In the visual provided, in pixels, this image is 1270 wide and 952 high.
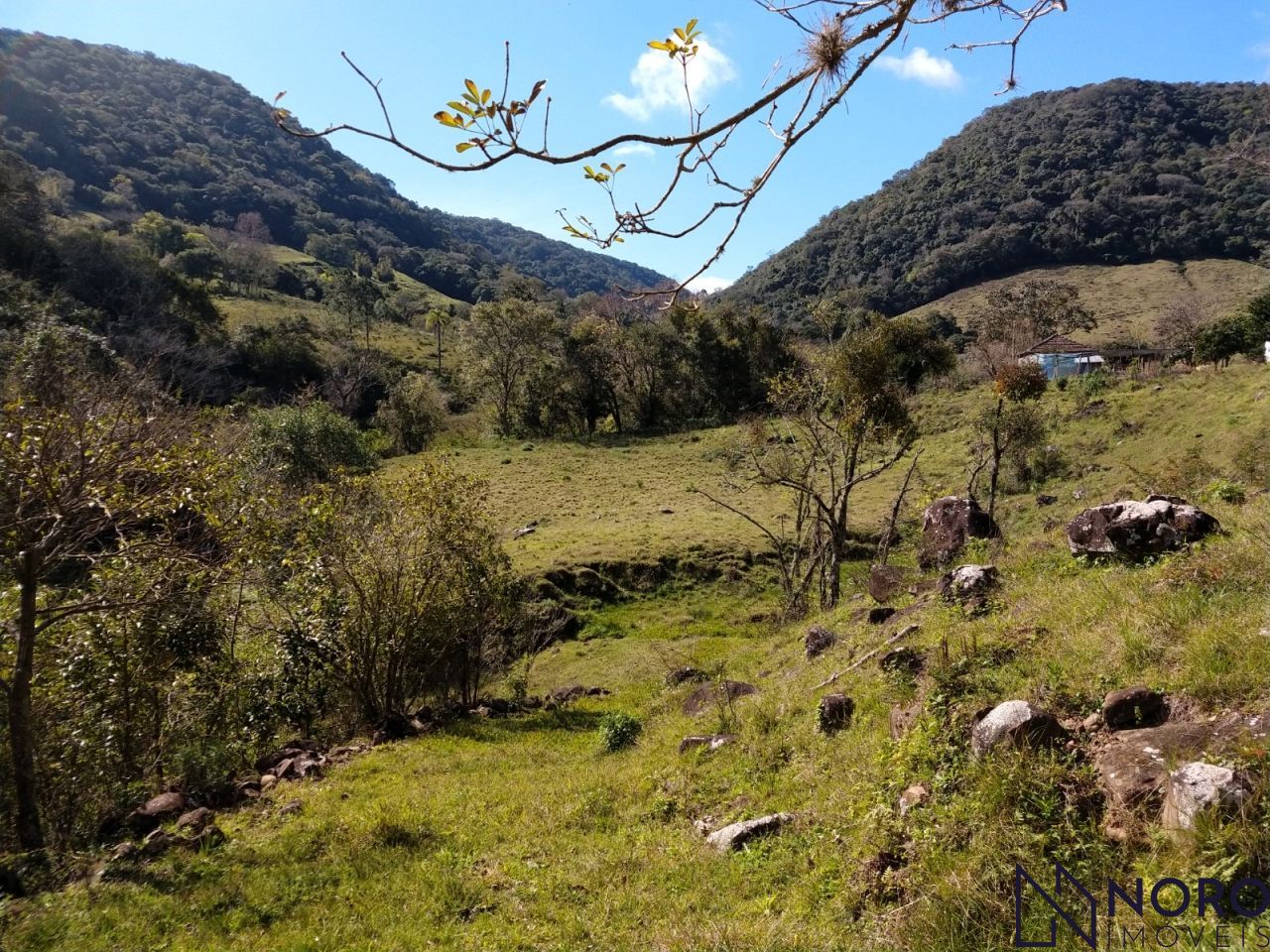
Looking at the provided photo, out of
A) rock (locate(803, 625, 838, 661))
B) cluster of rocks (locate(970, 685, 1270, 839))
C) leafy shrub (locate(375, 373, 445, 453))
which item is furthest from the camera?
leafy shrub (locate(375, 373, 445, 453))

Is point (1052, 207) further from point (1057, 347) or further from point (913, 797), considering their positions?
point (913, 797)

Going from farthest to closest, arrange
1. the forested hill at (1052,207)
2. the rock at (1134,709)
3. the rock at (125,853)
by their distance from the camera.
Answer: the forested hill at (1052,207) → the rock at (125,853) → the rock at (1134,709)

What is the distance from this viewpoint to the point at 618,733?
1059 cm

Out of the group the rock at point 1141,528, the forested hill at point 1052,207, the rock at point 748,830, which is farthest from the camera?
the forested hill at point 1052,207

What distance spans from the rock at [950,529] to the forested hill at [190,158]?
302ft

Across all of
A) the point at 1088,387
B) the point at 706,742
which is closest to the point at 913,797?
the point at 706,742

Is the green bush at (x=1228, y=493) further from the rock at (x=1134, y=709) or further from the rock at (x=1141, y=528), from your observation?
the rock at (x=1134, y=709)

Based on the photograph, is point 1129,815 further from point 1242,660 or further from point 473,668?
point 473,668

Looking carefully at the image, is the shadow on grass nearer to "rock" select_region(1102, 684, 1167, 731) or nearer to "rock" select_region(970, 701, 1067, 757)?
"rock" select_region(970, 701, 1067, 757)

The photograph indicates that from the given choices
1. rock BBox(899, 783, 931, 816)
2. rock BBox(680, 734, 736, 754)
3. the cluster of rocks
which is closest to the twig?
rock BBox(680, 734, 736, 754)

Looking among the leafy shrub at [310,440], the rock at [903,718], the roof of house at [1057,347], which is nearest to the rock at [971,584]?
the rock at [903,718]

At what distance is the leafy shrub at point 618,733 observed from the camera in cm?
1045

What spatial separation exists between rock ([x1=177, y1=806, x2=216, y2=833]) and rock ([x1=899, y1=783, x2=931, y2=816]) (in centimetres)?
728

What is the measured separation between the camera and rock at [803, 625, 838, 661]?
34.1ft
